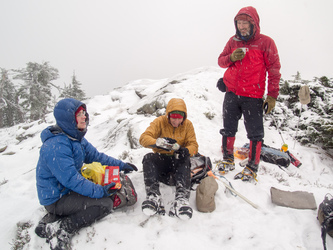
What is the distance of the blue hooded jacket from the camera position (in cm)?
258

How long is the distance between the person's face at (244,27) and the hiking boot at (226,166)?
2.60 meters

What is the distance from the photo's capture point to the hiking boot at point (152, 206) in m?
2.69

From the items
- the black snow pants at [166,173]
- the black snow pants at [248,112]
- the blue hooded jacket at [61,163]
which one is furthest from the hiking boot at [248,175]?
the blue hooded jacket at [61,163]

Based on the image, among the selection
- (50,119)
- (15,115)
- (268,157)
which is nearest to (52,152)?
(268,157)

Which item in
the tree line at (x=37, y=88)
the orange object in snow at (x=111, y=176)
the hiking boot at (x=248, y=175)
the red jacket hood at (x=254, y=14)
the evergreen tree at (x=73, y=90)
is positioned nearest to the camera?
the orange object in snow at (x=111, y=176)

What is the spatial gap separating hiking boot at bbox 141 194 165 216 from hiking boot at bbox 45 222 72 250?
3.45 ft

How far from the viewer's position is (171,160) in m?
3.58

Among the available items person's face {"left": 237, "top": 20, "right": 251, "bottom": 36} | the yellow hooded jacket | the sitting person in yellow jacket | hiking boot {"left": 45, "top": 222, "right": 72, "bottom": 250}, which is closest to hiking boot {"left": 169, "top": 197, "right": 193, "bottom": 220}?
the sitting person in yellow jacket

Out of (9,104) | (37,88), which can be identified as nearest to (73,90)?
(37,88)

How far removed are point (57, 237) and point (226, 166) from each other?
331cm

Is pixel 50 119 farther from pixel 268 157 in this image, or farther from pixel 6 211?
Result: pixel 268 157

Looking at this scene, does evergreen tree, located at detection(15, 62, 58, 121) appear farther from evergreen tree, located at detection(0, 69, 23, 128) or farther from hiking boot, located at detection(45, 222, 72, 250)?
hiking boot, located at detection(45, 222, 72, 250)

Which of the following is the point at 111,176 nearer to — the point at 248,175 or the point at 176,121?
the point at 176,121

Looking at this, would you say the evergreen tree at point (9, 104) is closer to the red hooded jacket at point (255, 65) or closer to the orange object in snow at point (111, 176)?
the orange object in snow at point (111, 176)
